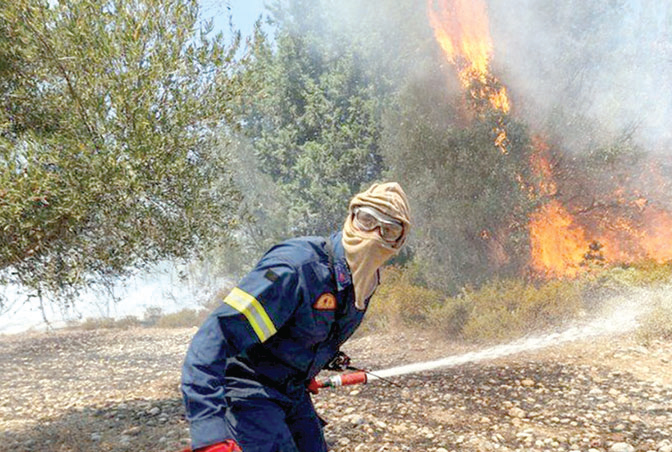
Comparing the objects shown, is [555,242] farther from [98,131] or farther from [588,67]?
[98,131]

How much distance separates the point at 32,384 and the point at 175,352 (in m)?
4.76

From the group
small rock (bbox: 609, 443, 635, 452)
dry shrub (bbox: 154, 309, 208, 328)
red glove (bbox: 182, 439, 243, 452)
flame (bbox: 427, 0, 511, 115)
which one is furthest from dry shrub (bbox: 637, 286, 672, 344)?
dry shrub (bbox: 154, 309, 208, 328)

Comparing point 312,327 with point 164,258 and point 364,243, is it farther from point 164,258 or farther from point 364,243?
point 164,258

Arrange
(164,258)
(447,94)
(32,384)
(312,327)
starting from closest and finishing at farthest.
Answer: (312,327), (164,258), (32,384), (447,94)

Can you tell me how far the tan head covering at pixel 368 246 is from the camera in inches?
120

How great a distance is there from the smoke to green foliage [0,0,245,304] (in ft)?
42.2

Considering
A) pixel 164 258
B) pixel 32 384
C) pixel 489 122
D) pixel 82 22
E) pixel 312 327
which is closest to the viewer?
pixel 312 327

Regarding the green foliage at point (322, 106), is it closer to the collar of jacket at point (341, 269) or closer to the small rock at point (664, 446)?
→ the small rock at point (664, 446)

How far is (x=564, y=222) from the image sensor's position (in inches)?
682

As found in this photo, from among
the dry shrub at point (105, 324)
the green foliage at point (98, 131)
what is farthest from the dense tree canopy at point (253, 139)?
the dry shrub at point (105, 324)

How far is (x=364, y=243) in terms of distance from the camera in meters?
3.05

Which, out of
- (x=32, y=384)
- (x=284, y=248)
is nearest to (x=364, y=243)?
(x=284, y=248)

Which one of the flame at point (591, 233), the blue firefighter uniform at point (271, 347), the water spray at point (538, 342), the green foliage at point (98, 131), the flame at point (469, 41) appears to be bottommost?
the water spray at point (538, 342)

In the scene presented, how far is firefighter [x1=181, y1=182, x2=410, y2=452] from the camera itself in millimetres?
2672
